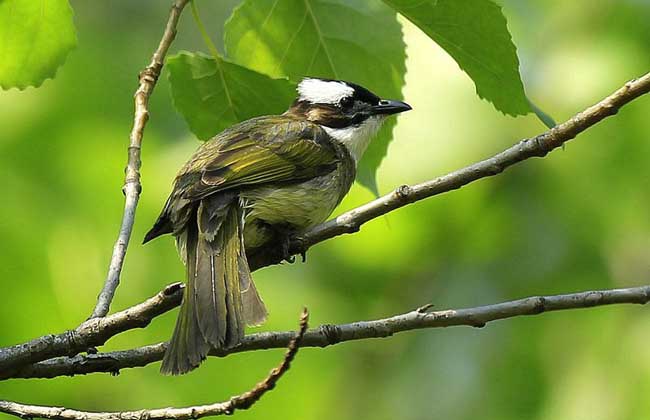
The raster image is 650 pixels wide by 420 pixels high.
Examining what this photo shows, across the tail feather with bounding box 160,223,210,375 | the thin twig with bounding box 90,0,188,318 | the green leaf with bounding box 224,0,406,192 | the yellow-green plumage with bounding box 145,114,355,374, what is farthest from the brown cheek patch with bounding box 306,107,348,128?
the tail feather with bounding box 160,223,210,375

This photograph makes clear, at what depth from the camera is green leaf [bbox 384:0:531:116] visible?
8.96 ft

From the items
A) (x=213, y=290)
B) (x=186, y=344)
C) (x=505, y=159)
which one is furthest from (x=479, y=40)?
(x=186, y=344)

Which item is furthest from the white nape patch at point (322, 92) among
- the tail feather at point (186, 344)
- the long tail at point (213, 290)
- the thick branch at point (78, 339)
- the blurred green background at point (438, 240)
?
the thick branch at point (78, 339)

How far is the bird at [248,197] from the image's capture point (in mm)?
2598

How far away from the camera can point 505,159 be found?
2363 millimetres

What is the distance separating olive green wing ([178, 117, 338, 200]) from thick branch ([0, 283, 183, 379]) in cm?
90

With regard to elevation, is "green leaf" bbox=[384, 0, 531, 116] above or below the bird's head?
below

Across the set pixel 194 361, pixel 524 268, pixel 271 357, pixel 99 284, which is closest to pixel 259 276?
pixel 271 357

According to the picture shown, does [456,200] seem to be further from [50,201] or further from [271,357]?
[50,201]

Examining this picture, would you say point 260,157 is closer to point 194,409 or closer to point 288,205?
point 288,205

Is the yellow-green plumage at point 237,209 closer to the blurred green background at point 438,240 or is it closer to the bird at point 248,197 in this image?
the bird at point 248,197

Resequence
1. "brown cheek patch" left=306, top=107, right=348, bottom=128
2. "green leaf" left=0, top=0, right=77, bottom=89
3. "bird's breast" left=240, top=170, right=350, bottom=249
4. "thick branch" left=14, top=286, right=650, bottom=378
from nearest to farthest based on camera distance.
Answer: "thick branch" left=14, top=286, right=650, bottom=378
"green leaf" left=0, top=0, right=77, bottom=89
"bird's breast" left=240, top=170, right=350, bottom=249
"brown cheek patch" left=306, top=107, right=348, bottom=128

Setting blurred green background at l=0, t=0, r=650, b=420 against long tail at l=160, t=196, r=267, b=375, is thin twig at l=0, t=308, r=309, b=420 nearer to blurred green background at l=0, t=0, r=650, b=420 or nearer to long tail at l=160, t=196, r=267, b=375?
long tail at l=160, t=196, r=267, b=375

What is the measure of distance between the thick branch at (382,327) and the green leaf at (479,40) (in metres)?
0.65
